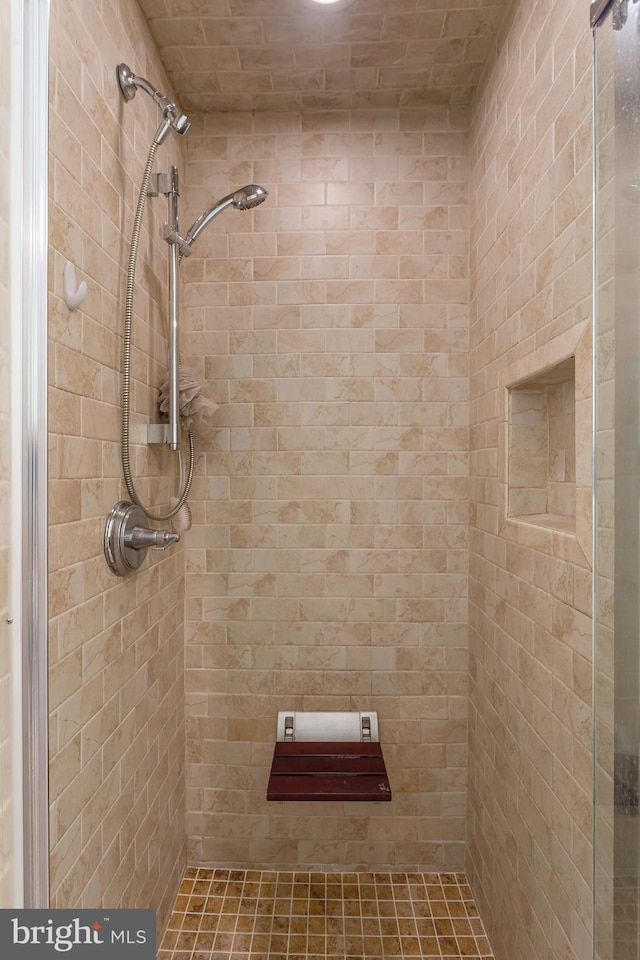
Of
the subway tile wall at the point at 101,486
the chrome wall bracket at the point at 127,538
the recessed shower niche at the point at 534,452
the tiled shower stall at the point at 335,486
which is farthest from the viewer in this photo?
the tiled shower stall at the point at 335,486

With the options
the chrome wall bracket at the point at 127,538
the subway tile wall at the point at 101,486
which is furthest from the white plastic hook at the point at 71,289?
the chrome wall bracket at the point at 127,538

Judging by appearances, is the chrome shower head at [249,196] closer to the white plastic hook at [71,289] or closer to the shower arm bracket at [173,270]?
the shower arm bracket at [173,270]

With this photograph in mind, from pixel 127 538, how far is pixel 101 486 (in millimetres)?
149

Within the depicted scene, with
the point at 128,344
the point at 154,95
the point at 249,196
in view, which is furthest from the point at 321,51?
the point at 128,344

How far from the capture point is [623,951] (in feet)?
2.21

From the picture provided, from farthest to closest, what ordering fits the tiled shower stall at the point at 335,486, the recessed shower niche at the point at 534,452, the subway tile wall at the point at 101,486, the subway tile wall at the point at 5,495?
the tiled shower stall at the point at 335,486
the recessed shower niche at the point at 534,452
the subway tile wall at the point at 101,486
the subway tile wall at the point at 5,495

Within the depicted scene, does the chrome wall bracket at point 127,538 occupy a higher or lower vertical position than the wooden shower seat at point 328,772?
higher

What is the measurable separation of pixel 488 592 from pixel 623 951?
1.07m

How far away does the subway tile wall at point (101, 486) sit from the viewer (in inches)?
41.1

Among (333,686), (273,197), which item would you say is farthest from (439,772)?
(273,197)

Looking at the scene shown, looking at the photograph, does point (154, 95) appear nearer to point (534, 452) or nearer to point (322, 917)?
point (534, 452)

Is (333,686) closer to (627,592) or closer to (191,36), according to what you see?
(627,592)

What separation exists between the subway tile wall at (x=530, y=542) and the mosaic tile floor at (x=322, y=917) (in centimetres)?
13

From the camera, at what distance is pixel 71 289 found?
3.49 feet
